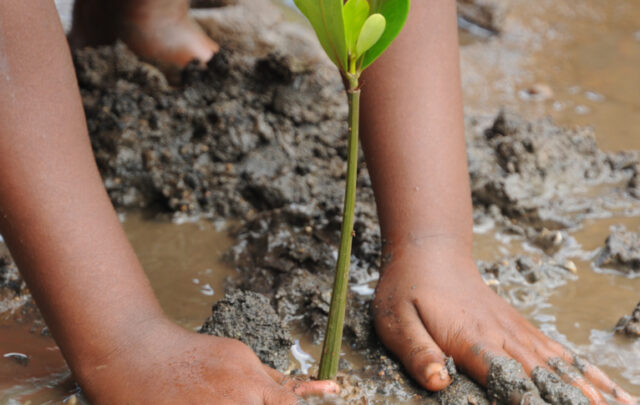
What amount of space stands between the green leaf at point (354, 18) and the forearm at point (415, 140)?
1.63 ft

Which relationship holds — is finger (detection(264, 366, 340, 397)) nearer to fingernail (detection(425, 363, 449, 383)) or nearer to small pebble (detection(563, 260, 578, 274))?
fingernail (detection(425, 363, 449, 383))

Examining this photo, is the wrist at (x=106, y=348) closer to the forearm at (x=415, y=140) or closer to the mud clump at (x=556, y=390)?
the forearm at (x=415, y=140)

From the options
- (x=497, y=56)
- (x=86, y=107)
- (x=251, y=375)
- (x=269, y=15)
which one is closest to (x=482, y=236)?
(x=251, y=375)

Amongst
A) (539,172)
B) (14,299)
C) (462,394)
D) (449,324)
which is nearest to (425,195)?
(449,324)

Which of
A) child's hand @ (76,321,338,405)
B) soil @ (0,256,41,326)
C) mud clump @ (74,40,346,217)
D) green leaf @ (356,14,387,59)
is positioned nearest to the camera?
green leaf @ (356,14,387,59)

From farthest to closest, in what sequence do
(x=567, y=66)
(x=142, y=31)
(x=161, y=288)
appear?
1. (x=567, y=66)
2. (x=142, y=31)
3. (x=161, y=288)

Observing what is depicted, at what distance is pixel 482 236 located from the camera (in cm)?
181

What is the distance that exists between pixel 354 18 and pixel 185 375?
2.08 feet

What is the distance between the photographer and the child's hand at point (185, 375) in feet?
3.61

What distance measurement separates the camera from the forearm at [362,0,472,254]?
55.3 inches

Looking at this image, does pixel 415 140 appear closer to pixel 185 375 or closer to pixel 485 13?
pixel 185 375

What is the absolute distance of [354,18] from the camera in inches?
35.5

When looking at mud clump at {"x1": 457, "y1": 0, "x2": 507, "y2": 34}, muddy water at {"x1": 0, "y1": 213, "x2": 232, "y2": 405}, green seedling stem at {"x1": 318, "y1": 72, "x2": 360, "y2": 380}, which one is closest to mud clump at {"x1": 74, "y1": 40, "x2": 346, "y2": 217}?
muddy water at {"x1": 0, "y1": 213, "x2": 232, "y2": 405}

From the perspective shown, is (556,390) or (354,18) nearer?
(354,18)
